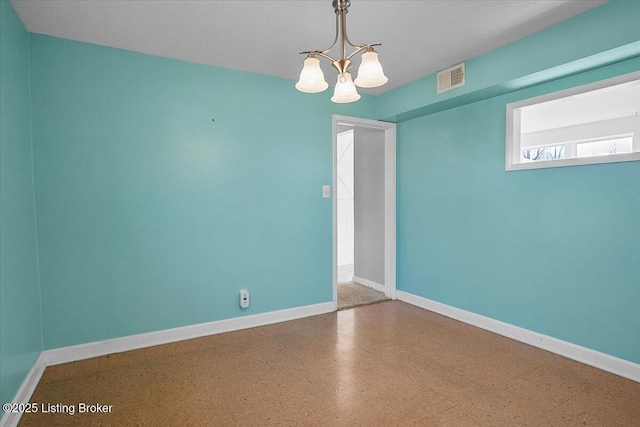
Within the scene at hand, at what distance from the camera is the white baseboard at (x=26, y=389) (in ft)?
5.43

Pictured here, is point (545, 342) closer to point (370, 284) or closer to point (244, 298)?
point (370, 284)

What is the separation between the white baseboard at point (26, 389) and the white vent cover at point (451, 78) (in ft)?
12.1

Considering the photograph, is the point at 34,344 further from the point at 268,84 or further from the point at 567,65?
the point at 567,65

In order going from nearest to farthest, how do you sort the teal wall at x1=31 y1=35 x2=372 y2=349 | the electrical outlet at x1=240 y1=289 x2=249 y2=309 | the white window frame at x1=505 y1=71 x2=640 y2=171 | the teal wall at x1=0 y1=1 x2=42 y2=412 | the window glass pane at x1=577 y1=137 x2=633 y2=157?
the teal wall at x1=0 y1=1 x2=42 y2=412, the white window frame at x1=505 y1=71 x2=640 y2=171, the teal wall at x1=31 y1=35 x2=372 y2=349, the electrical outlet at x1=240 y1=289 x2=249 y2=309, the window glass pane at x1=577 y1=137 x2=633 y2=157

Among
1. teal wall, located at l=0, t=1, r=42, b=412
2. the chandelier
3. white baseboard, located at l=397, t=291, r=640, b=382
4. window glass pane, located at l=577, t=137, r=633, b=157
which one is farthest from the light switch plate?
window glass pane, located at l=577, t=137, r=633, b=157

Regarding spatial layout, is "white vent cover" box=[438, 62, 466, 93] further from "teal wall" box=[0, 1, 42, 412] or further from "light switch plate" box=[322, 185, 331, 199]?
"teal wall" box=[0, 1, 42, 412]

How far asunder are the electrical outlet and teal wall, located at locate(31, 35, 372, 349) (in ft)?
0.17

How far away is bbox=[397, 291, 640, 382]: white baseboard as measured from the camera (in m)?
2.17

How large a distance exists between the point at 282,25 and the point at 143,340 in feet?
8.57

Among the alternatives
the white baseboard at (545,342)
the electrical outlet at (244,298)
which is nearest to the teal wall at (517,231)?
the white baseboard at (545,342)

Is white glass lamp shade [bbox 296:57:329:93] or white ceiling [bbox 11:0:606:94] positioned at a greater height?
white ceiling [bbox 11:0:606:94]

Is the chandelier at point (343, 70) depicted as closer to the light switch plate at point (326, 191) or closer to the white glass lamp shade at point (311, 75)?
the white glass lamp shade at point (311, 75)

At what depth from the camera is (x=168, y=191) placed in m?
2.72

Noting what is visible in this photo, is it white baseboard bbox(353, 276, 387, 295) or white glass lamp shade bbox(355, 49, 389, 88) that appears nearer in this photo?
white glass lamp shade bbox(355, 49, 389, 88)
